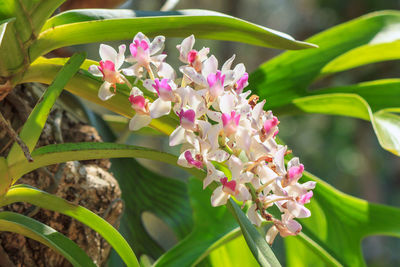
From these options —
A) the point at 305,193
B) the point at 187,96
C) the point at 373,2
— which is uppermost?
the point at 373,2

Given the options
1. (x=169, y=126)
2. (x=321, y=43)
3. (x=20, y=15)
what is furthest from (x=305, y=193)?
(x=321, y=43)

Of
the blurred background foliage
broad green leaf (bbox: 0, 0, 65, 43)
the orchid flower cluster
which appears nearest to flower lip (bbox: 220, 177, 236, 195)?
the orchid flower cluster

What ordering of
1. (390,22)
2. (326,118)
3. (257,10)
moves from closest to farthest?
(390,22) → (326,118) → (257,10)

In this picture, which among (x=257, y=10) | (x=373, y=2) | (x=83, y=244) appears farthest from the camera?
(x=257, y=10)

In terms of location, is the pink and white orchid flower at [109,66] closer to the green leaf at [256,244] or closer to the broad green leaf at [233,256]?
the green leaf at [256,244]

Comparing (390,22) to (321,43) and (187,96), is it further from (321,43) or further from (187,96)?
(187,96)

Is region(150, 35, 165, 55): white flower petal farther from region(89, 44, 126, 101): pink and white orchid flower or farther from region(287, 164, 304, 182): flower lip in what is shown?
region(287, 164, 304, 182): flower lip

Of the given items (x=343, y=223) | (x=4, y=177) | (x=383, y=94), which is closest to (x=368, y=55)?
(x=383, y=94)
